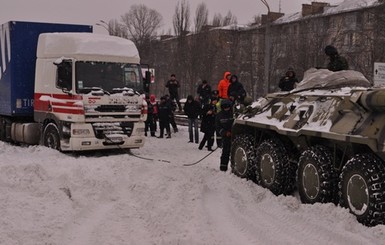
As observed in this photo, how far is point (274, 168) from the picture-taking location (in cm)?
881

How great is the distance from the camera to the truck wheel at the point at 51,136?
13.4 m

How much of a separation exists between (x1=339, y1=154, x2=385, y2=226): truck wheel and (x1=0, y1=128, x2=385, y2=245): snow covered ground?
126 mm

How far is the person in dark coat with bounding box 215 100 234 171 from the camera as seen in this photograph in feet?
36.7

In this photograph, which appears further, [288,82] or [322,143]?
[288,82]

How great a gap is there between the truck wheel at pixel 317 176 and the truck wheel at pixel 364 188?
412 millimetres

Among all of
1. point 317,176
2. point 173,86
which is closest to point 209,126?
point 173,86

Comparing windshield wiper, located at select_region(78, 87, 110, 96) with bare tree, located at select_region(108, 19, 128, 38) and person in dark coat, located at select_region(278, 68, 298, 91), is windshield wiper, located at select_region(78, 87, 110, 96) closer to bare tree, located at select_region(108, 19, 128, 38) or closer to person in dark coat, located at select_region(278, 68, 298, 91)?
person in dark coat, located at select_region(278, 68, 298, 91)

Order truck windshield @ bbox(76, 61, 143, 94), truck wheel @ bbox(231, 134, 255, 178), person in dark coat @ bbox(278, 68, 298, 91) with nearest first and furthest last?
1. truck wheel @ bbox(231, 134, 255, 178)
2. truck windshield @ bbox(76, 61, 143, 94)
3. person in dark coat @ bbox(278, 68, 298, 91)

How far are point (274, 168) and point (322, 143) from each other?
1.14m

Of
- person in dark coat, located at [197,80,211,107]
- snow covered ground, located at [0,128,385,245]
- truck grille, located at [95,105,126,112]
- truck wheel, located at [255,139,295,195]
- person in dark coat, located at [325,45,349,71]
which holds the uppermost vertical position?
person in dark coat, located at [325,45,349,71]

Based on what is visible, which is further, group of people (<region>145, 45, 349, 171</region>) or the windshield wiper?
the windshield wiper

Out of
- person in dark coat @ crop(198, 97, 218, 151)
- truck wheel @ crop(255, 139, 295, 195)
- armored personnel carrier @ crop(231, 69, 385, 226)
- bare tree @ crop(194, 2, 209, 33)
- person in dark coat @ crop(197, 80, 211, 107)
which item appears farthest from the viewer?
bare tree @ crop(194, 2, 209, 33)

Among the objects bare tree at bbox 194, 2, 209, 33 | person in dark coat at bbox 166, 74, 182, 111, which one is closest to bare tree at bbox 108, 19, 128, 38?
bare tree at bbox 194, 2, 209, 33

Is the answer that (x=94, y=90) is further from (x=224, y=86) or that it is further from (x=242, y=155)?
(x=224, y=86)
